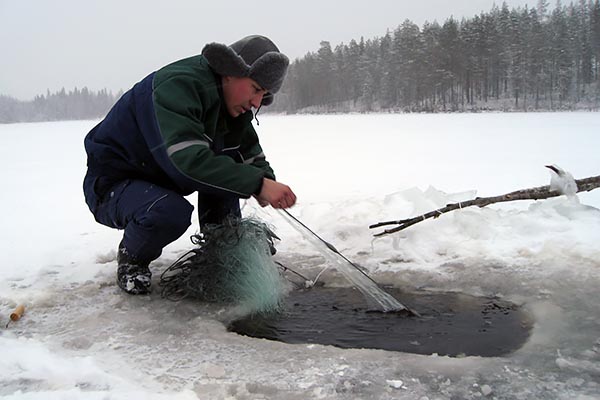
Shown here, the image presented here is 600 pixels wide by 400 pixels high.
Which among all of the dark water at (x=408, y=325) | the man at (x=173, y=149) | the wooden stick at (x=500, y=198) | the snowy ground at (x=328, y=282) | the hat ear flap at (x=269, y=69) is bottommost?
the dark water at (x=408, y=325)

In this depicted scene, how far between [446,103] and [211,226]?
193ft

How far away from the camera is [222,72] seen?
2.50 meters

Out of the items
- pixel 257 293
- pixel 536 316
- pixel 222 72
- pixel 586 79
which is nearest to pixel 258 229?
pixel 257 293

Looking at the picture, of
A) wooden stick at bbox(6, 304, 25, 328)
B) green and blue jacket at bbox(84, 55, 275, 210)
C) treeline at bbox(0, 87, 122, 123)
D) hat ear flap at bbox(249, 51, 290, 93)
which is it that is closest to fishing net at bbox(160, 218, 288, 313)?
green and blue jacket at bbox(84, 55, 275, 210)

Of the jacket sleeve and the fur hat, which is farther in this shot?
the fur hat

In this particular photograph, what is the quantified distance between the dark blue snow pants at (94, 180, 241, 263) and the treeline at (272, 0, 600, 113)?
52.8 metres

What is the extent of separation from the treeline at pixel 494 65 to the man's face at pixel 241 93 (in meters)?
52.4

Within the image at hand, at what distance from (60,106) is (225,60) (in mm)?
135485

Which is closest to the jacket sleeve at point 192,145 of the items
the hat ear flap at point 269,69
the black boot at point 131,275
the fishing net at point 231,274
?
the hat ear flap at point 269,69

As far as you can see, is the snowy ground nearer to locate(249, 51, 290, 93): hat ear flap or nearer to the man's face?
the man's face

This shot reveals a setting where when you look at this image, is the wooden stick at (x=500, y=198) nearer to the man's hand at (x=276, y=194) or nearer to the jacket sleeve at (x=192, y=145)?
the man's hand at (x=276, y=194)

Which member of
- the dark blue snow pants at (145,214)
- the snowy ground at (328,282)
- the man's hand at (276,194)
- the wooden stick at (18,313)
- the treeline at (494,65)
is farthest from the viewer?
the treeline at (494,65)

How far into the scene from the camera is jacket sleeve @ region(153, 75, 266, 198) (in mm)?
2291

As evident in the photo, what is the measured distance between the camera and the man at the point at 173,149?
2326 mm
